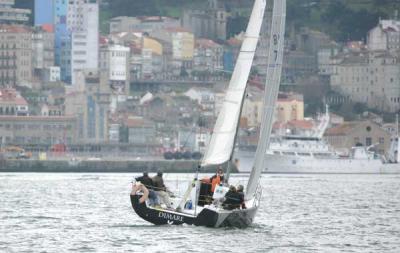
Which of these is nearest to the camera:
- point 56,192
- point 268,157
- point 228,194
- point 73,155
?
point 228,194

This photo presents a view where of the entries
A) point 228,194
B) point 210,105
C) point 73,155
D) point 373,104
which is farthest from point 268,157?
point 228,194

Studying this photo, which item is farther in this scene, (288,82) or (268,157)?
(288,82)

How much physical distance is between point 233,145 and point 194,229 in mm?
2506

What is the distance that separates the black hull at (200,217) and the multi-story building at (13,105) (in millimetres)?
109592

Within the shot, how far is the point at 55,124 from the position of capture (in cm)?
14688

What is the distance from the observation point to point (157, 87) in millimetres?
177875

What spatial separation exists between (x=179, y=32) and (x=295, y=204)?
13524 cm

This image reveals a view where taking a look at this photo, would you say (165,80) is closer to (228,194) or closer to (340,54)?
(340,54)

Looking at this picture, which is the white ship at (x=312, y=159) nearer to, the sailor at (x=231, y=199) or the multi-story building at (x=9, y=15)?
the multi-story building at (x=9, y=15)

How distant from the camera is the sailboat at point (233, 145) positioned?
43.1 meters

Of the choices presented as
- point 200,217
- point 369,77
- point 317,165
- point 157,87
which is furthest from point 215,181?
point 369,77

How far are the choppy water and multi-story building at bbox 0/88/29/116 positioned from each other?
9154 cm

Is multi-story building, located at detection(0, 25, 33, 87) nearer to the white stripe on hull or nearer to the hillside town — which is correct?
the hillside town

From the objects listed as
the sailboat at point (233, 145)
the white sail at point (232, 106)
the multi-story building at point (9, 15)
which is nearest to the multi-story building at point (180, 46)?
the multi-story building at point (9, 15)
